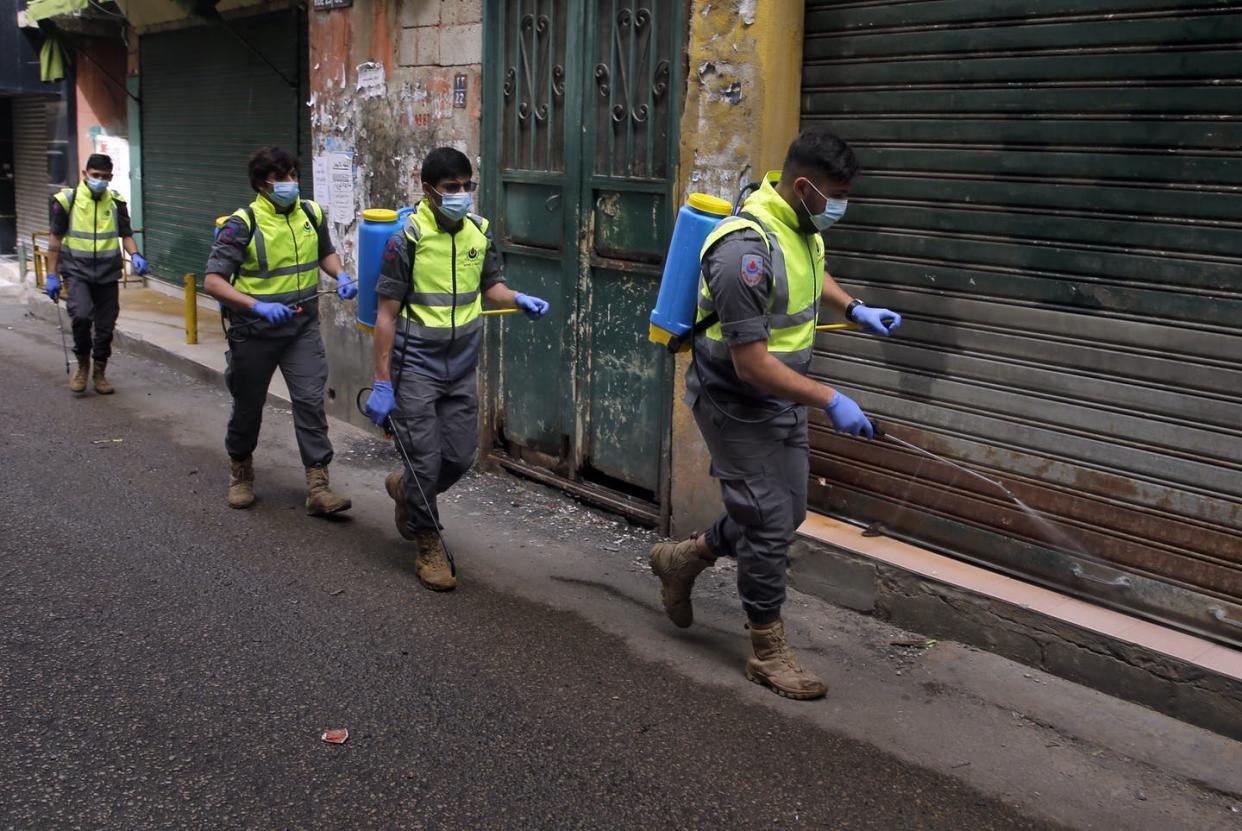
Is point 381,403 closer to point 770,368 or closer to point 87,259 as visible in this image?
point 770,368

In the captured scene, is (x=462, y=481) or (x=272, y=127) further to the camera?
(x=272, y=127)

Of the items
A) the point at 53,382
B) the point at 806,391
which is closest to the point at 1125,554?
the point at 806,391

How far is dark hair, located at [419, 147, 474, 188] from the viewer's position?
5.09 m

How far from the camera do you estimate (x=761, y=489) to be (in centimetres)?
423

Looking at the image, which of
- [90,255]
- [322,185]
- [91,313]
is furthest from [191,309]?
[322,185]

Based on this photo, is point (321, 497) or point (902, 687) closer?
point (902, 687)

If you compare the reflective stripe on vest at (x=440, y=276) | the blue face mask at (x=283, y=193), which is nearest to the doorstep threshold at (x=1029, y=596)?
the reflective stripe on vest at (x=440, y=276)

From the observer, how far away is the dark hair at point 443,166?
5.09 meters

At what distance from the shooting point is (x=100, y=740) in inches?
150

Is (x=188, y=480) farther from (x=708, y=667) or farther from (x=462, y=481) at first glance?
(x=708, y=667)

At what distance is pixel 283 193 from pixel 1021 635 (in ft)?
13.4

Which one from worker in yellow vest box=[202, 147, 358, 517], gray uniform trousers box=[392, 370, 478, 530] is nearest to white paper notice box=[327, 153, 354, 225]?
worker in yellow vest box=[202, 147, 358, 517]

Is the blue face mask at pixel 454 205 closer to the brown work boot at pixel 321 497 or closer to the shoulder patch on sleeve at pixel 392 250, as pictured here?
the shoulder patch on sleeve at pixel 392 250

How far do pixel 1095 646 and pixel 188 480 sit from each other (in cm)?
496
